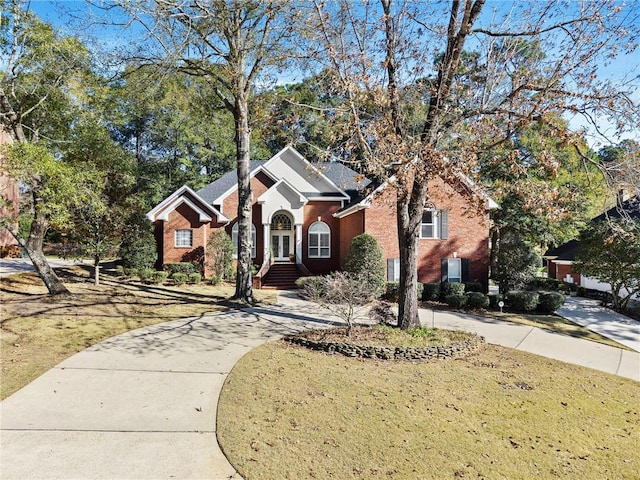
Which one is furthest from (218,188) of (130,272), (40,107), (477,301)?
(477,301)

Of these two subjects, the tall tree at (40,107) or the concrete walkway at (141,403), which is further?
the tall tree at (40,107)

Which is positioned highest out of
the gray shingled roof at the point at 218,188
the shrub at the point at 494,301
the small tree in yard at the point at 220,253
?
the gray shingled roof at the point at 218,188

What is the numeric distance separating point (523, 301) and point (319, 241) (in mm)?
11670

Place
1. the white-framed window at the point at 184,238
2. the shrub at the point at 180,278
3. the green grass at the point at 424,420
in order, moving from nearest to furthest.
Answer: the green grass at the point at 424,420, the shrub at the point at 180,278, the white-framed window at the point at 184,238

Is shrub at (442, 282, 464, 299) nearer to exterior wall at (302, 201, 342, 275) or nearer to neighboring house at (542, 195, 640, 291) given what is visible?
exterior wall at (302, 201, 342, 275)

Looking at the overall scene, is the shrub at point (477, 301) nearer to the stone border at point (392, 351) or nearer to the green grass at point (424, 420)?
the stone border at point (392, 351)

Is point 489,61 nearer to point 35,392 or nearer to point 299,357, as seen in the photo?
point 299,357

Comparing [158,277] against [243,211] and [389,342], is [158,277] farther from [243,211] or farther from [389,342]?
[389,342]

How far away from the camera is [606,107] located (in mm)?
8898

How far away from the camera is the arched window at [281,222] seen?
969 inches

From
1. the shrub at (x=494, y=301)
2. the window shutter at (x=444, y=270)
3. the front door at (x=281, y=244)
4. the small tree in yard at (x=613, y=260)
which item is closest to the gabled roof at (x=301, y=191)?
the front door at (x=281, y=244)

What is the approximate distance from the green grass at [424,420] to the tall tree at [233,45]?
27.5 ft

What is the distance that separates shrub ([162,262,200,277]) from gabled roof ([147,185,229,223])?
2665 millimetres

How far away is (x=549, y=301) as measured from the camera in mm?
15070
